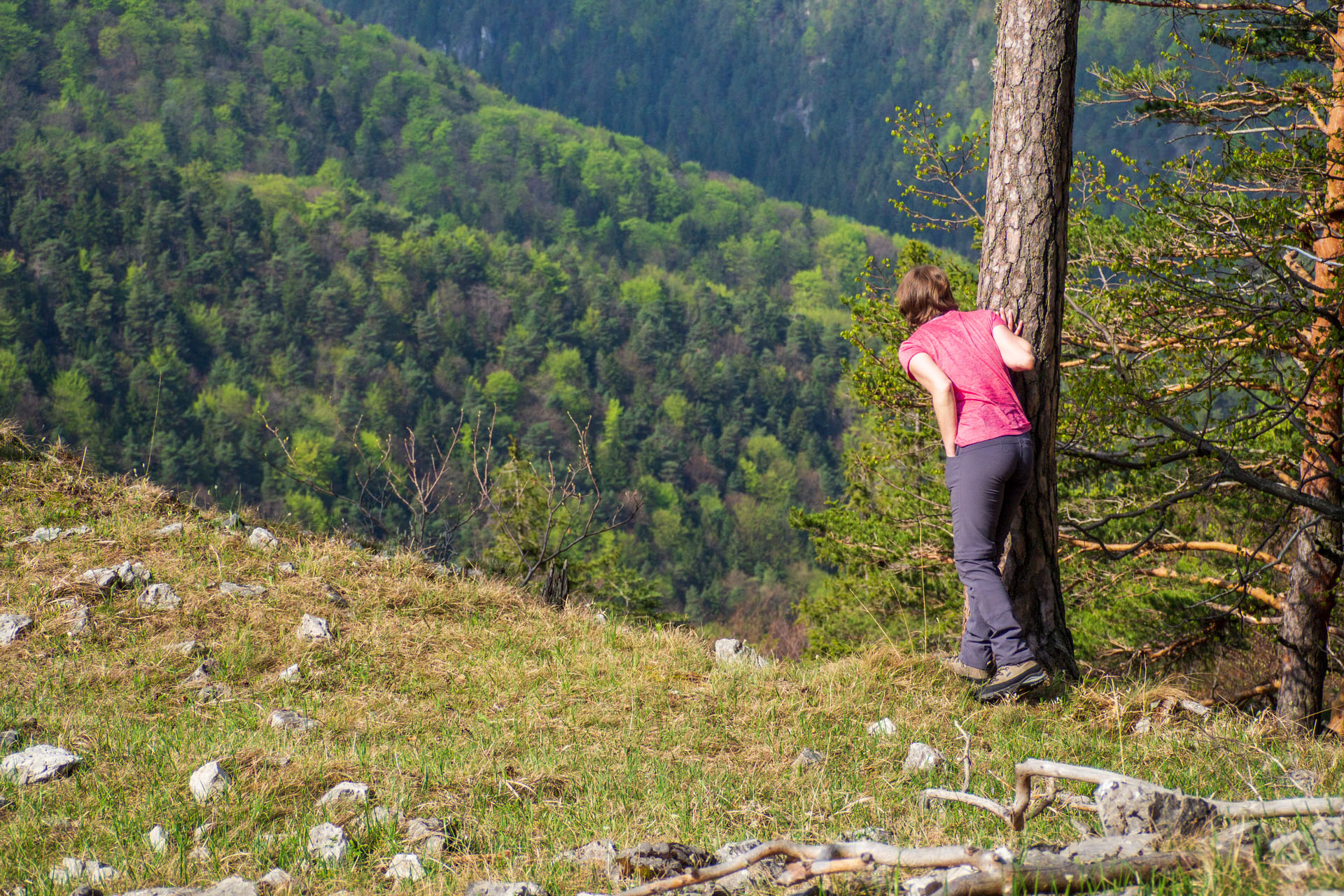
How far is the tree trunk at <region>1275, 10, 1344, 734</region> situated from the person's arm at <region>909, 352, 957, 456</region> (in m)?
4.19

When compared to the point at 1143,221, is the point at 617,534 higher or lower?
lower

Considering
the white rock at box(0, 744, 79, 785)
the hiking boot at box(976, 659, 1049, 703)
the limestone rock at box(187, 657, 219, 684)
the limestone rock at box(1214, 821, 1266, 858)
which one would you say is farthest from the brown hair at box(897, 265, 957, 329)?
the white rock at box(0, 744, 79, 785)

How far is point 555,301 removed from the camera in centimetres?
9525

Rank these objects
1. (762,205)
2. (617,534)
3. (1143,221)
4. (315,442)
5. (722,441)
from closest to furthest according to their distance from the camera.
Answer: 1. (1143,221)
2. (617,534)
3. (315,442)
4. (722,441)
5. (762,205)

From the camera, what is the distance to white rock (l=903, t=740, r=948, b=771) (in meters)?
3.15

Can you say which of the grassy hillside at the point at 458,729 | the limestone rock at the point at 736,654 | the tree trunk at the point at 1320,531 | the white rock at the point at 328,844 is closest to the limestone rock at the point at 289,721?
the grassy hillside at the point at 458,729

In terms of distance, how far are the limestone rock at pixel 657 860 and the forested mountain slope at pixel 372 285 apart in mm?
45804

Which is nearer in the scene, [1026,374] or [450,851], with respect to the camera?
[450,851]

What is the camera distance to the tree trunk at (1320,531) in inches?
264

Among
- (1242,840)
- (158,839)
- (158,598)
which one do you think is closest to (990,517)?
(1242,840)

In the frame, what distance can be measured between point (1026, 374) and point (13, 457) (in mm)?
5635

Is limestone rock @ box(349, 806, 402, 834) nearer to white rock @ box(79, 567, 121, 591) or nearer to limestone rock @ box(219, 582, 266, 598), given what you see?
limestone rock @ box(219, 582, 266, 598)

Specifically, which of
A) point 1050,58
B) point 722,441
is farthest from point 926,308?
point 722,441

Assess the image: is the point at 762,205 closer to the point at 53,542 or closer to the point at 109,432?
the point at 109,432
